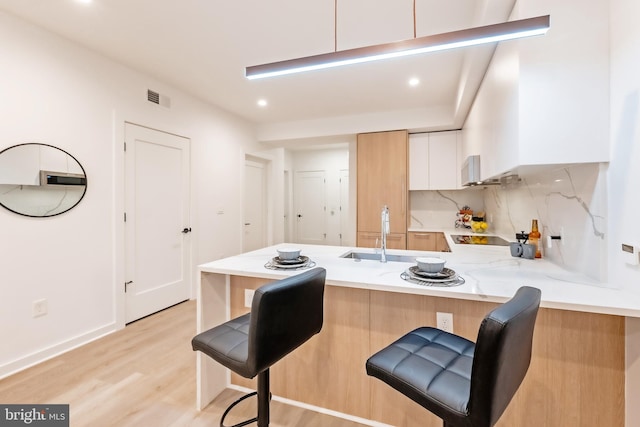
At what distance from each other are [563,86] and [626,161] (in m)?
0.46

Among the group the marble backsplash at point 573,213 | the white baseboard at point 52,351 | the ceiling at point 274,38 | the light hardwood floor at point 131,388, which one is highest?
the ceiling at point 274,38

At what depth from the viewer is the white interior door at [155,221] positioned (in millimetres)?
3049

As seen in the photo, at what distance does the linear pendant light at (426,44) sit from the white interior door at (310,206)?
5753 mm

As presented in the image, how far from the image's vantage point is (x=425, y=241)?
4230mm

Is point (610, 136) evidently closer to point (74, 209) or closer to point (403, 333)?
point (403, 333)

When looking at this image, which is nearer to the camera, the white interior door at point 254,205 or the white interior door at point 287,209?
the white interior door at point 254,205

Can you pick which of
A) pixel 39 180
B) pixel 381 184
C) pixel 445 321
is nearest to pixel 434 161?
pixel 381 184

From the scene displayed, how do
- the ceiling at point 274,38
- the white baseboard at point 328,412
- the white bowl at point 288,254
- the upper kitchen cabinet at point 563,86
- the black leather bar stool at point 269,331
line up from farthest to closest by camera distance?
the ceiling at point 274,38 → the white bowl at point 288,254 → the white baseboard at point 328,412 → the upper kitchen cabinet at point 563,86 → the black leather bar stool at point 269,331

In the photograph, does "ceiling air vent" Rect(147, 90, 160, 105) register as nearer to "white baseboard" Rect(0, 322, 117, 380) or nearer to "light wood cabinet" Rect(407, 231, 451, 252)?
"white baseboard" Rect(0, 322, 117, 380)

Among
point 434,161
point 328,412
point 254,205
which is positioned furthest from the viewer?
point 254,205

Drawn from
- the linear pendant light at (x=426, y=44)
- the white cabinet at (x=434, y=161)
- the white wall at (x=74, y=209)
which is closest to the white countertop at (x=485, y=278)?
the linear pendant light at (x=426, y=44)

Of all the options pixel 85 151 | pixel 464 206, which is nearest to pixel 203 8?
pixel 85 151

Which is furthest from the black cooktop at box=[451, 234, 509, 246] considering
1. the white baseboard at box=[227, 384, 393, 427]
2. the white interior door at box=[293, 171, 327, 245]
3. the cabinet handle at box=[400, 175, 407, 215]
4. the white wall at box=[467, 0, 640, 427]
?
the white interior door at box=[293, 171, 327, 245]

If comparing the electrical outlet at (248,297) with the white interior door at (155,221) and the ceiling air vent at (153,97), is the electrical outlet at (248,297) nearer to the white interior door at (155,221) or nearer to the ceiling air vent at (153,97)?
the white interior door at (155,221)
